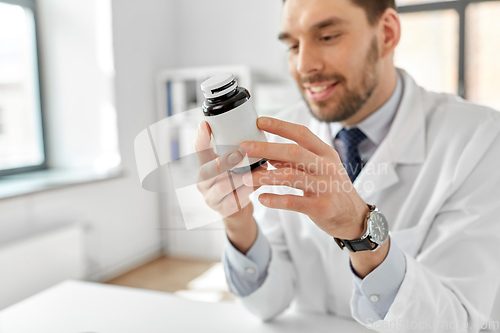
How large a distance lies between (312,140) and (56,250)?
2191 mm

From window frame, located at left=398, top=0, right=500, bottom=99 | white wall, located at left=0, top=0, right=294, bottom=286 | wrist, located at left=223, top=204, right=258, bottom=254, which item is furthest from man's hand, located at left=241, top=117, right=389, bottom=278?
window frame, located at left=398, top=0, right=500, bottom=99

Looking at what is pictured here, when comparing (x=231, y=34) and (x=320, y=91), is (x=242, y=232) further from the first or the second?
(x=231, y=34)

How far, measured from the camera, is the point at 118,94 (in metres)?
2.98

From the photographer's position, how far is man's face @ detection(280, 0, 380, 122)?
80 cm

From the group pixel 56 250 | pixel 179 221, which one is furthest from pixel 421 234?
pixel 56 250

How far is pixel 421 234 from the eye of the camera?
0.89 metres

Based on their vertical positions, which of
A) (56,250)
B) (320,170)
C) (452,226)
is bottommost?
(56,250)

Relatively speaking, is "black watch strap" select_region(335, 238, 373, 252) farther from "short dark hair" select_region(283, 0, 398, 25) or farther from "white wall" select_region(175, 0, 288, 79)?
"white wall" select_region(175, 0, 288, 79)

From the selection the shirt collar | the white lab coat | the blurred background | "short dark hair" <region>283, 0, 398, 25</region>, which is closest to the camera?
the white lab coat

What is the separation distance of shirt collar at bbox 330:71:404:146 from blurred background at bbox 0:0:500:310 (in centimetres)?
149

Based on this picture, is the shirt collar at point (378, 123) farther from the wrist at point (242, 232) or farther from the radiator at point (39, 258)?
the radiator at point (39, 258)

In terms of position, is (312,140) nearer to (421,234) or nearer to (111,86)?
(421,234)

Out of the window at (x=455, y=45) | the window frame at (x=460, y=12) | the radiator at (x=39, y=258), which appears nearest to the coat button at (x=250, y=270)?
the radiator at (x=39, y=258)

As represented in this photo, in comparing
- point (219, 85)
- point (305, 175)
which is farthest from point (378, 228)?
point (219, 85)
